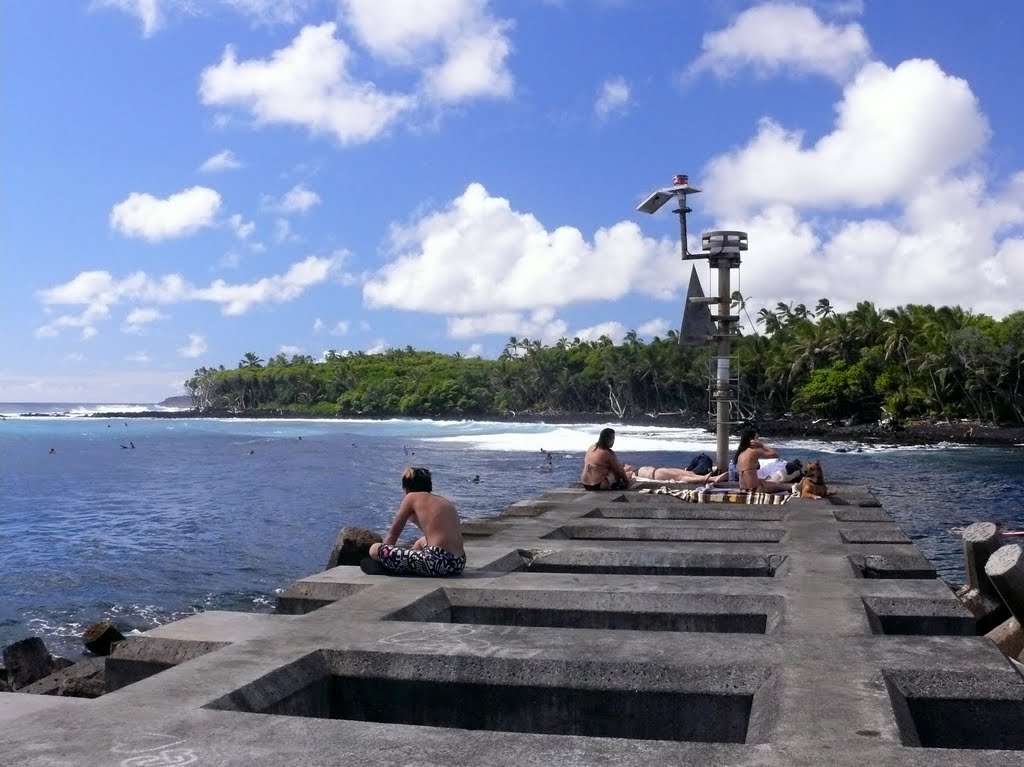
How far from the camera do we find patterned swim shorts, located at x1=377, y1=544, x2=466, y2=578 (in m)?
7.56

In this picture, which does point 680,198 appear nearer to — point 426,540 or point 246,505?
point 426,540

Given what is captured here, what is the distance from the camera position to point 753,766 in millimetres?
3588

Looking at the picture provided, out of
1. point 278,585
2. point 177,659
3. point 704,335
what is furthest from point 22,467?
point 177,659

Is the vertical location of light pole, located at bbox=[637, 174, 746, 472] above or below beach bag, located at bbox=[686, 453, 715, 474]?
above

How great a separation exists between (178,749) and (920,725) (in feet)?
11.3


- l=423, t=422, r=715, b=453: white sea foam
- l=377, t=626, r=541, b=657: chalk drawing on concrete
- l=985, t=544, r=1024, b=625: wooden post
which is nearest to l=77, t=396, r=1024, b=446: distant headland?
l=423, t=422, r=715, b=453: white sea foam

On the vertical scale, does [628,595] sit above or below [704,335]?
below

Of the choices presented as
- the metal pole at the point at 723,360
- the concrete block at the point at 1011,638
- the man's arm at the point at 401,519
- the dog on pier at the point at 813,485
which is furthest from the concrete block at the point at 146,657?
the metal pole at the point at 723,360

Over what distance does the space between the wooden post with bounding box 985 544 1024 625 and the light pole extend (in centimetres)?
689

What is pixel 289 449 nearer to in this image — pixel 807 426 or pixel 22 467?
pixel 22 467

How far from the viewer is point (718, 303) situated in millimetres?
15102

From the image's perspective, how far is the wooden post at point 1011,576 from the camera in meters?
7.96

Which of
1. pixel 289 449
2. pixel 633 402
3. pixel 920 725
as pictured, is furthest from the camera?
pixel 633 402

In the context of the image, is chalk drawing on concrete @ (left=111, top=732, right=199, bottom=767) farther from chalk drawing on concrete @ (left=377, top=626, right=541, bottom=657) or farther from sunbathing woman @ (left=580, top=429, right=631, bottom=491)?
sunbathing woman @ (left=580, top=429, right=631, bottom=491)
